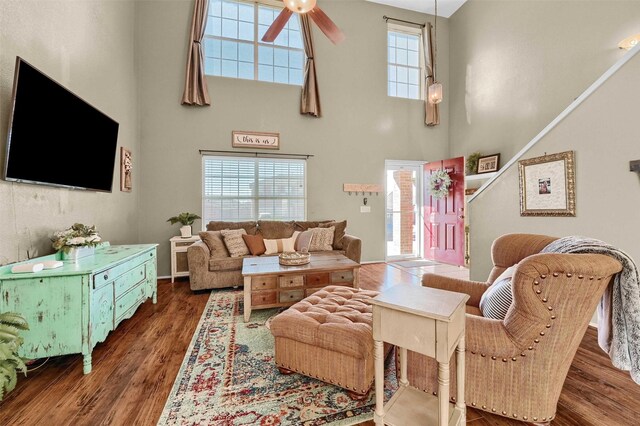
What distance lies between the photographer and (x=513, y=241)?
1876 millimetres

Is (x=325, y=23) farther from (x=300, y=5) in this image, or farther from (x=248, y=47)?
(x=248, y=47)

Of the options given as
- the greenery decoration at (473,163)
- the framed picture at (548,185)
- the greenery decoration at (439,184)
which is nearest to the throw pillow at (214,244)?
the framed picture at (548,185)

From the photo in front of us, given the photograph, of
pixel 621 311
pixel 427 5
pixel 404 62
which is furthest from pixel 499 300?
pixel 427 5

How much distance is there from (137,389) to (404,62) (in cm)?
678

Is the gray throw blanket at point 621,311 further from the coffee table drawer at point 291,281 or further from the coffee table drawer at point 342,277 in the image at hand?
the coffee table drawer at point 291,281

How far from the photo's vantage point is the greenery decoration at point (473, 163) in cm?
518

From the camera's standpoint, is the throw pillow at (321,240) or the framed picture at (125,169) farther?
the throw pillow at (321,240)

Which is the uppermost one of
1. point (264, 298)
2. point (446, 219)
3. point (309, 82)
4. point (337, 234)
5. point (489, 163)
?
point (309, 82)

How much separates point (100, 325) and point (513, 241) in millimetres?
3002

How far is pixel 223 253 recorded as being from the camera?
383 centimetres

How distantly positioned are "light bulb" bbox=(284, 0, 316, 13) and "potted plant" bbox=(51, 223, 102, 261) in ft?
9.07

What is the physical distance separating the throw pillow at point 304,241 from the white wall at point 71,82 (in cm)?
243

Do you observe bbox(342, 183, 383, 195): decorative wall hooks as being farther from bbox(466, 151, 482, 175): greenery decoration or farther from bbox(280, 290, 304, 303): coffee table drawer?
bbox(280, 290, 304, 303): coffee table drawer

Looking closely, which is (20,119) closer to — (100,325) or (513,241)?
(100,325)
